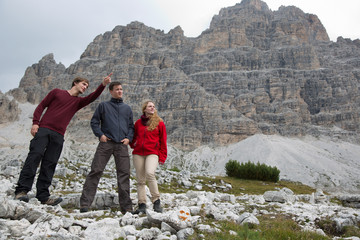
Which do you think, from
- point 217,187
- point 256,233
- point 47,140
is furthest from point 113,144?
point 217,187

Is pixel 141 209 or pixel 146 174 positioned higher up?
pixel 146 174

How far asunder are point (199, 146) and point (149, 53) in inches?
2815

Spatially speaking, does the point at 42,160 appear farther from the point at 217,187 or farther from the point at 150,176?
the point at 217,187

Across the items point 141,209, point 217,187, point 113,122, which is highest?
point 113,122

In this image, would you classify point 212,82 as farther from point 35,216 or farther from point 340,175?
point 35,216

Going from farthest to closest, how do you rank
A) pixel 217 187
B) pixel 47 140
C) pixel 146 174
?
pixel 217 187, pixel 146 174, pixel 47 140

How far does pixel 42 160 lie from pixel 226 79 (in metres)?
141

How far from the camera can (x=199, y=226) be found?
5.72m

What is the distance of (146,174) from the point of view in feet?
25.2

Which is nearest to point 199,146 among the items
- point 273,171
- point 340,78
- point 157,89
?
point 157,89

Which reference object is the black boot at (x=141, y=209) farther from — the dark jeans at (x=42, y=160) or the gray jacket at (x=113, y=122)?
the dark jeans at (x=42, y=160)

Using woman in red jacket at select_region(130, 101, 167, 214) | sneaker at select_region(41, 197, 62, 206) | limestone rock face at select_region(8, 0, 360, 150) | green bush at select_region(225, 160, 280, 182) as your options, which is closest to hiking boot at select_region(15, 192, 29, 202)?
sneaker at select_region(41, 197, 62, 206)

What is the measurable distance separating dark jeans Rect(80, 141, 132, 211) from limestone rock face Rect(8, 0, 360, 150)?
10317 cm

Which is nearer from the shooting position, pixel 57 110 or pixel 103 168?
pixel 57 110
